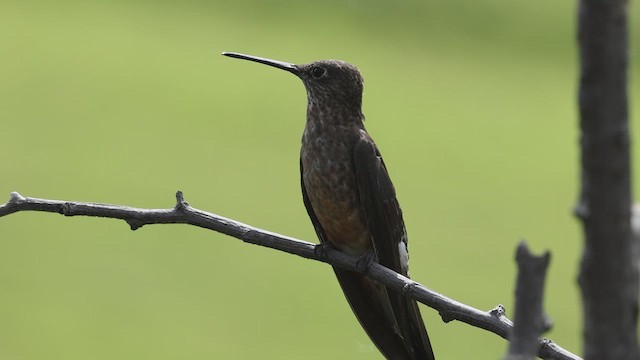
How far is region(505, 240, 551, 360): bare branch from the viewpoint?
39 centimetres

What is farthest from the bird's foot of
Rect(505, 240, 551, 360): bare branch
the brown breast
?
Rect(505, 240, 551, 360): bare branch

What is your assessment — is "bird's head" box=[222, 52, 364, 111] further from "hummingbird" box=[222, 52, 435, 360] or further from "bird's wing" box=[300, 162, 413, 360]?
"bird's wing" box=[300, 162, 413, 360]

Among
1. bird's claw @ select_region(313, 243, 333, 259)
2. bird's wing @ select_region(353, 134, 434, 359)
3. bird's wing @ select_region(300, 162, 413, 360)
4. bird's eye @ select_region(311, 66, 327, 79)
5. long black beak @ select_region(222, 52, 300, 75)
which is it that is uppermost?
bird's eye @ select_region(311, 66, 327, 79)

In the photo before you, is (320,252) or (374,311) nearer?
(320,252)

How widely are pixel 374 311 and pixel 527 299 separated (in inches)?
36.6

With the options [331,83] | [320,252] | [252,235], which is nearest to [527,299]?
[252,235]

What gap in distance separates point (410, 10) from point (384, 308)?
2.47m

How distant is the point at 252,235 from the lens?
3.31 feet

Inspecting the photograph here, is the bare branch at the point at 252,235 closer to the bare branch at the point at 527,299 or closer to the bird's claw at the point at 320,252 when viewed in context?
the bird's claw at the point at 320,252

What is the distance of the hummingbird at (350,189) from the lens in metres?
1.33

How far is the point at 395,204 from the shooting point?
4.57ft

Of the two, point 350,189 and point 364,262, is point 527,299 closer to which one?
point 364,262

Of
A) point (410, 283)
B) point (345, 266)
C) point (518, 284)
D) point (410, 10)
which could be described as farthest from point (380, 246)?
Result: point (410, 10)

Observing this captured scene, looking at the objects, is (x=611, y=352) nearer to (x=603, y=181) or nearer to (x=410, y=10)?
(x=603, y=181)
